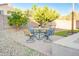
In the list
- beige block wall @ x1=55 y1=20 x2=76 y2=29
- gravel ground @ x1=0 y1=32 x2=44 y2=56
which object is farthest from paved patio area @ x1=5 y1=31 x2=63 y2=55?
beige block wall @ x1=55 y1=20 x2=76 y2=29

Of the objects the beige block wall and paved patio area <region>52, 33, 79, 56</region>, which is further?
the beige block wall

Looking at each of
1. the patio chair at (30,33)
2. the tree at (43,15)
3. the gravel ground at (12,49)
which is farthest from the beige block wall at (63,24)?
the gravel ground at (12,49)

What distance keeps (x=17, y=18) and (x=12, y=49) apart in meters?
0.54

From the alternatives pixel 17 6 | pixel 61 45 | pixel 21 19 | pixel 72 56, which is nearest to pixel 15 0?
pixel 17 6

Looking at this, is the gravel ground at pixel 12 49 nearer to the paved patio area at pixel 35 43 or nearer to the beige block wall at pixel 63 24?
the paved patio area at pixel 35 43

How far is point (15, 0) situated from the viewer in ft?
9.49

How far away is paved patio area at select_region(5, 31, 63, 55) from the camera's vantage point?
2.85 m

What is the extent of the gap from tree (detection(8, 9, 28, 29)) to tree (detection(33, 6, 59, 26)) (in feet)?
0.62

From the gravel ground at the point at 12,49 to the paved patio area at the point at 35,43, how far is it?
2.1 inches

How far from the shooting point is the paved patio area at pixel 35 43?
9.36 ft

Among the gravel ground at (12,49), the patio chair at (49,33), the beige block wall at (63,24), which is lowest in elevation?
the gravel ground at (12,49)

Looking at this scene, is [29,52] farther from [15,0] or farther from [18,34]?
[15,0]

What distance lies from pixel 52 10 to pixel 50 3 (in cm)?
12

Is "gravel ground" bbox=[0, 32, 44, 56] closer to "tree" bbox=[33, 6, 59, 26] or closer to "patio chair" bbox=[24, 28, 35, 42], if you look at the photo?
"patio chair" bbox=[24, 28, 35, 42]
